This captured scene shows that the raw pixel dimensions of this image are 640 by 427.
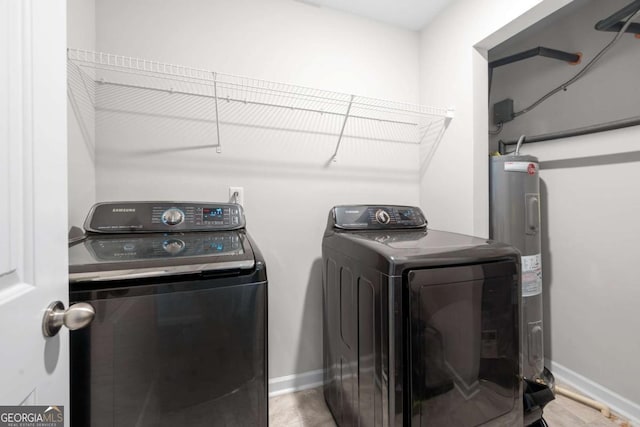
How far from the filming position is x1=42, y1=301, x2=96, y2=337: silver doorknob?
0.53 metres

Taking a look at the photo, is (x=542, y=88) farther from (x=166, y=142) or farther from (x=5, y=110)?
(x=5, y=110)

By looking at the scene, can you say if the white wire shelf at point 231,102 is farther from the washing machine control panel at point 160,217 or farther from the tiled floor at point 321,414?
the tiled floor at point 321,414

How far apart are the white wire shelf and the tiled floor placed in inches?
62.8

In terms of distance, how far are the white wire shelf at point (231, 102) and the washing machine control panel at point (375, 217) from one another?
50 cm

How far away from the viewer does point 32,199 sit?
51 cm

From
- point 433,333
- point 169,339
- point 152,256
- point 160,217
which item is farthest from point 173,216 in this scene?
point 433,333

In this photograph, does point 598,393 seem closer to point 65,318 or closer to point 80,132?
point 65,318

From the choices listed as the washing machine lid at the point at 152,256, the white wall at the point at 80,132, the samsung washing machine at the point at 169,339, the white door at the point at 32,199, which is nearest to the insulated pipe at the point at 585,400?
the samsung washing machine at the point at 169,339

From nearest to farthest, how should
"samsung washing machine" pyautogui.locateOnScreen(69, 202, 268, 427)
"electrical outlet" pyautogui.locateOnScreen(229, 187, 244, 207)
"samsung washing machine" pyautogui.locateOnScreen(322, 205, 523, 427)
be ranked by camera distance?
"samsung washing machine" pyautogui.locateOnScreen(69, 202, 268, 427) < "samsung washing machine" pyautogui.locateOnScreen(322, 205, 523, 427) < "electrical outlet" pyautogui.locateOnScreen(229, 187, 244, 207)

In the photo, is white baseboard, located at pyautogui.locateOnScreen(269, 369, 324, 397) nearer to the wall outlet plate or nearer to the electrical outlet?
the electrical outlet

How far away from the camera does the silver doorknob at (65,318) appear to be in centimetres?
53

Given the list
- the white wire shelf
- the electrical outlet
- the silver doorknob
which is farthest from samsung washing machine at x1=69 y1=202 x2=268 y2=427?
the white wire shelf

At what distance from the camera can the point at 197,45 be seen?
60.1 inches

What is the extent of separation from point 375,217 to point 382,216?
0.05 meters
